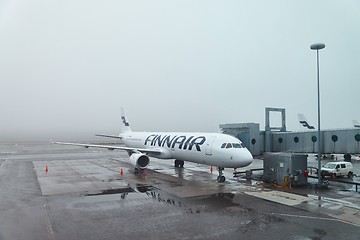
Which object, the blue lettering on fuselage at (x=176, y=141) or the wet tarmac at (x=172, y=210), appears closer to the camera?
the wet tarmac at (x=172, y=210)

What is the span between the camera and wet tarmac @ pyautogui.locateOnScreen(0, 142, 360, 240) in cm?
1132

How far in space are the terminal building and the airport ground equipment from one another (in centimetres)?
158

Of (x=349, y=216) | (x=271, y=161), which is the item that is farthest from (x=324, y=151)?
(x=349, y=216)

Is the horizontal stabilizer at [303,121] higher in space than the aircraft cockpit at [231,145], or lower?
higher

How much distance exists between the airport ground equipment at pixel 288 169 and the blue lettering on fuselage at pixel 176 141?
5.51 metres

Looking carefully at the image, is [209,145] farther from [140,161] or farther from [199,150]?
→ [140,161]

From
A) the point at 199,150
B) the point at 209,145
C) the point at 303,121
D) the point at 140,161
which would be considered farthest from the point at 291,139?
the point at 303,121

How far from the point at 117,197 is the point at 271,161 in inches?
470

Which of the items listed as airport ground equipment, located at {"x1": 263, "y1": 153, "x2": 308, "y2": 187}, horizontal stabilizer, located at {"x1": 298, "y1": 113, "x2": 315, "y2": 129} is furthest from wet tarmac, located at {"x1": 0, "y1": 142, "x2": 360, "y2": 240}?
horizontal stabilizer, located at {"x1": 298, "y1": 113, "x2": 315, "y2": 129}

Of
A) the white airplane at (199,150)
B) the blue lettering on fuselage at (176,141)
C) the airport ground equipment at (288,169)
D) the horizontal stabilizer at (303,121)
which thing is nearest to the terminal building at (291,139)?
the airport ground equipment at (288,169)

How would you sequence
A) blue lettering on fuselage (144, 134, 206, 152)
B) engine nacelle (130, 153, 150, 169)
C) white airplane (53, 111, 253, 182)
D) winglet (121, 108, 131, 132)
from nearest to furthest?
1. white airplane (53, 111, 253, 182)
2. blue lettering on fuselage (144, 134, 206, 152)
3. engine nacelle (130, 153, 150, 169)
4. winglet (121, 108, 131, 132)

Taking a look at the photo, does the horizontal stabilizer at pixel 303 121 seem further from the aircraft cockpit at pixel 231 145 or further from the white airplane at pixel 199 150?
the aircraft cockpit at pixel 231 145

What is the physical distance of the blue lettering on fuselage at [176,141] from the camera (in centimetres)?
2488

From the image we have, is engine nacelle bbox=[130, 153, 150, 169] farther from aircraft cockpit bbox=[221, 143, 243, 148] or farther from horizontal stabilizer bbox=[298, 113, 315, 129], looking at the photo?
horizontal stabilizer bbox=[298, 113, 315, 129]
